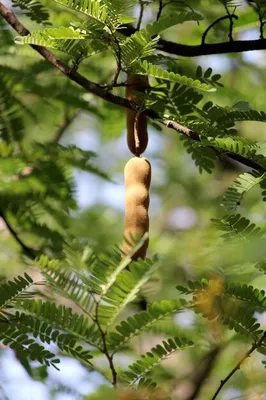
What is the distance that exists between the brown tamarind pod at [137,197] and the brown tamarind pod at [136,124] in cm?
5

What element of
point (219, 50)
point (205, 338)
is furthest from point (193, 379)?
point (219, 50)

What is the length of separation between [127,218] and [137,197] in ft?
0.09

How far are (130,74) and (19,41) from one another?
0.37 ft

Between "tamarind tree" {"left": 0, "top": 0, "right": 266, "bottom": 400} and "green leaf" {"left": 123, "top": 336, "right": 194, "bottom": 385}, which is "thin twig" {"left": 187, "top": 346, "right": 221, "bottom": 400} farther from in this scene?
"green leaf" {"left": 123, "top": 336, "right": 194, "bottom": 385}

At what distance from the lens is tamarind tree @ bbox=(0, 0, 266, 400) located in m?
0.60

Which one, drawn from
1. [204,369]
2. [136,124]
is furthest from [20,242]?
[204,369]

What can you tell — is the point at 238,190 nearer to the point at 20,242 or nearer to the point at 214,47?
the point at 214,47

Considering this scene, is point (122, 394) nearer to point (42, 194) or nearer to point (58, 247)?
point (58, 247)

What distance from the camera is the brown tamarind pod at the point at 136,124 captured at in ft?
2.71

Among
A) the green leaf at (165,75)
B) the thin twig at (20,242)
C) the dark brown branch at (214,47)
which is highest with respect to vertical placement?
the green leaf at (165,75)

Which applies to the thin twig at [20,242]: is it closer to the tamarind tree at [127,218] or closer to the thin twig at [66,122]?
the tamarind tree at [127,218]

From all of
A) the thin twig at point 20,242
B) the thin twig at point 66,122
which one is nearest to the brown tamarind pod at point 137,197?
the thin twig at point 20,242

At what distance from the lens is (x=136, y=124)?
83 cm

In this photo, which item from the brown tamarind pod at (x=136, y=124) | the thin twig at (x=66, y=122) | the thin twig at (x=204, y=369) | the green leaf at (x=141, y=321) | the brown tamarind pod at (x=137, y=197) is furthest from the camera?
the thin twig at (x=66, y=122)
